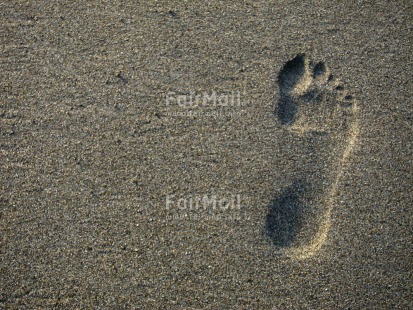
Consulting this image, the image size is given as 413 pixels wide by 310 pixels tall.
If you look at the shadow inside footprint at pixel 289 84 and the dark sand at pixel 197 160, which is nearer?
the dark sand at pixel 197 160

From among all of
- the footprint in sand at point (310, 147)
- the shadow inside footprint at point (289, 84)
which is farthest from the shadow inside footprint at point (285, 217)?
the shadow inside footprint at point (289, 84)

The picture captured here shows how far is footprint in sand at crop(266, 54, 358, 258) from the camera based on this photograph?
1.63m

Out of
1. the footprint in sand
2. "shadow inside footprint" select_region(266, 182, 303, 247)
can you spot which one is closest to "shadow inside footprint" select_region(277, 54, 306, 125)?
the footprint in sand

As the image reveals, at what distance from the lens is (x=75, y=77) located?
1729mm

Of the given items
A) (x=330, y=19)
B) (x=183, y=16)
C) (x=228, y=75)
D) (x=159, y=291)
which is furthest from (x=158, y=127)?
(x=330, y=19)

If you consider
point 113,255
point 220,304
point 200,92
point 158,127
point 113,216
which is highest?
point 200,92

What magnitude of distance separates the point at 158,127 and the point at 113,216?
0.39m

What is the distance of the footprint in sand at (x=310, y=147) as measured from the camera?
1629 millimetres

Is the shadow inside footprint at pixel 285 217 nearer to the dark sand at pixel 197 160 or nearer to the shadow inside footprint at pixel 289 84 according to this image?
the dark sand at pixel 197 160

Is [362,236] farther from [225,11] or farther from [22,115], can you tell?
[22,115]

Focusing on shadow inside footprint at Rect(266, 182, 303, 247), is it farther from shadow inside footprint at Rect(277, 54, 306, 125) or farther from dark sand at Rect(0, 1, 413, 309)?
shadow inside footprint at Rect(277, 54, 306, 125)

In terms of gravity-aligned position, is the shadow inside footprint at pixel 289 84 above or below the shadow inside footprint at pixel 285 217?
above

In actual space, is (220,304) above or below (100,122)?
below

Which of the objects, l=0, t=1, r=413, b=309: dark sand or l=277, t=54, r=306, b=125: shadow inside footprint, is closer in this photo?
l=0, t=1, r=413, b=309: dark sand
